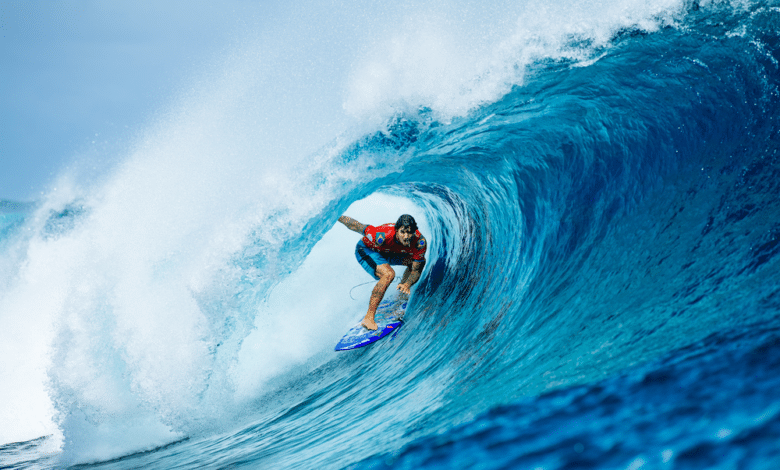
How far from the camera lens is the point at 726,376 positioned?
6.53 ft

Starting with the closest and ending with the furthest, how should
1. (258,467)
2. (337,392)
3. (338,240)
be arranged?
1. (258,467)
2. (337,392)
3. (338,240)

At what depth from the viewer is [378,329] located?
543 centimetres

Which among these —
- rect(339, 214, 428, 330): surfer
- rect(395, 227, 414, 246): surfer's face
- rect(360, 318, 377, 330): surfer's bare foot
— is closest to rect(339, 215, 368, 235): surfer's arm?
rect(339, 214, 428, 330): surfer

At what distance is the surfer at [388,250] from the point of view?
17.9ft

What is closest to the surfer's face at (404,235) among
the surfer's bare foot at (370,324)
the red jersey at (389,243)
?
the red jersey at (389,243)

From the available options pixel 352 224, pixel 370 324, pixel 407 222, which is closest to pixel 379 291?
pixel 370 324

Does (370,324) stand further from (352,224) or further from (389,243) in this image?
(352,224)

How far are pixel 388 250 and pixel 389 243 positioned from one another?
0.11 meters

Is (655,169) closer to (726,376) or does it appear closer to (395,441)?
(726,376)

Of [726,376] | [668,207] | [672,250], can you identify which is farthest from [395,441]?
[668,207]

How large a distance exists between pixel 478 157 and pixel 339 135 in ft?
6.06

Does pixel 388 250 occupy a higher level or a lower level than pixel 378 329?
higher

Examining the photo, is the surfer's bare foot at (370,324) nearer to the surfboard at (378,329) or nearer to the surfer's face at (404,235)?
the surfboard at (378,329)

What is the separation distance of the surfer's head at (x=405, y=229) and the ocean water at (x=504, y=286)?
546mm
